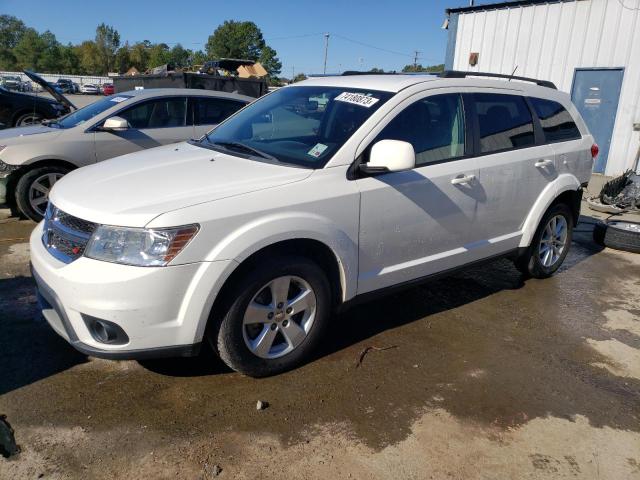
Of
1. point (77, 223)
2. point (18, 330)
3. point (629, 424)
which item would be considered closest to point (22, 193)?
point (18, 330)

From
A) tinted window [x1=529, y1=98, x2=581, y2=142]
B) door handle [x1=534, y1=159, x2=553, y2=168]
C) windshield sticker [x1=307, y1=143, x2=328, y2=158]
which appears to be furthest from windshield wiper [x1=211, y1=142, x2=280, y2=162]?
tinted window [x1=529, y1=98, x2=581, y2=142]

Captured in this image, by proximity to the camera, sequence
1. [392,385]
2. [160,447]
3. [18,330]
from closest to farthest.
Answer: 1. [160,447]
2. [392,385]
3. [18,330]

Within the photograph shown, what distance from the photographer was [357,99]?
11.7 feet

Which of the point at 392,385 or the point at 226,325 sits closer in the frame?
the point at 226,325

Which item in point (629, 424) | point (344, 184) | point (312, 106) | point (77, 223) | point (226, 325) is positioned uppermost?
point (312, 106)

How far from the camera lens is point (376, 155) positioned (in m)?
3.11

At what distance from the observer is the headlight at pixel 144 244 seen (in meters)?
2.54

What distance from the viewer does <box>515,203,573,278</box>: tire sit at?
4.79 meters

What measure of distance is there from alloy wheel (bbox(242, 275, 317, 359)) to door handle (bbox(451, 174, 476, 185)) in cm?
137

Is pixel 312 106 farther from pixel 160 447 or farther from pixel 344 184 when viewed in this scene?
pixel 160 447

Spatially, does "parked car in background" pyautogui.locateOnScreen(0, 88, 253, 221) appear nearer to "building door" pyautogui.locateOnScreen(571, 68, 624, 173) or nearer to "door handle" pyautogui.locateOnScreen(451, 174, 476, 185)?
"door handle" pyautogui.locateOnScreen(451, 174, 476, 185)

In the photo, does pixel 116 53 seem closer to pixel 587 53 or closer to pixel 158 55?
pixel 158 55

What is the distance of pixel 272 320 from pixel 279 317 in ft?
0.15

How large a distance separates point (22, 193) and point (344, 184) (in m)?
4.37
